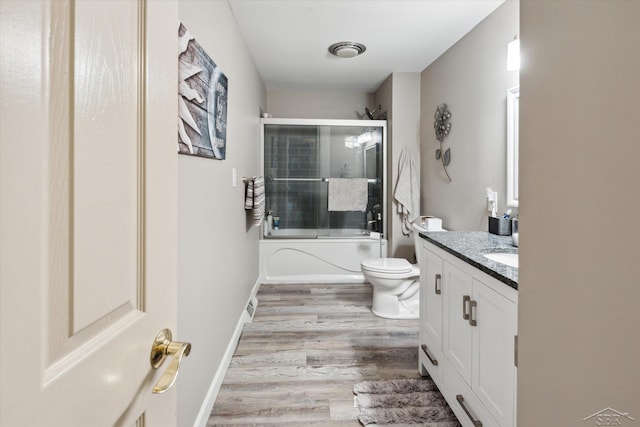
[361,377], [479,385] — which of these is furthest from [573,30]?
[361,377]

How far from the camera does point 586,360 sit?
568 mm

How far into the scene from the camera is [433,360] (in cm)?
173

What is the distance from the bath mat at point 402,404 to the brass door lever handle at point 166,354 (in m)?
1.29

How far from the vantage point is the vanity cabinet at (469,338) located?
3.66 feet

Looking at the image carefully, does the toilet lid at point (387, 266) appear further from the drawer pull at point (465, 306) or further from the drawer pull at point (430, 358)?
the drawer pull at point (465, 306)

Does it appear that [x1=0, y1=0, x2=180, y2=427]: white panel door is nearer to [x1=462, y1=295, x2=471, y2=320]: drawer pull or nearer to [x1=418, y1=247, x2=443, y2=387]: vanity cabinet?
[x1=462, y1=295, x2=471, y2=320]: drawer pull

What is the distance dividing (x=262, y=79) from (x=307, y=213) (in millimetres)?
1627

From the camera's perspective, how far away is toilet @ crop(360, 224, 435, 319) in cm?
267

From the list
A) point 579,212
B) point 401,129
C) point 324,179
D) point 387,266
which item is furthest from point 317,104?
point 579,212

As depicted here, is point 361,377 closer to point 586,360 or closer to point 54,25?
point 586,360

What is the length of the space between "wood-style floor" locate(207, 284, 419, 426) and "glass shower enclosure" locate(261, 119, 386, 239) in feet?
3.26

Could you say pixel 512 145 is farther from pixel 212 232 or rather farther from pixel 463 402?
pixel 212 232

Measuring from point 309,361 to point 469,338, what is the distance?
108 cm

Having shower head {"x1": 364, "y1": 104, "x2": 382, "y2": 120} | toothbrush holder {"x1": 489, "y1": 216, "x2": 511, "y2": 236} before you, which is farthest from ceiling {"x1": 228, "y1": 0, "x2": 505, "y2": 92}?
toothbrush holder {"x1": 489, "y1": 216, "x2": 511, "y2": 236}
